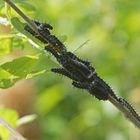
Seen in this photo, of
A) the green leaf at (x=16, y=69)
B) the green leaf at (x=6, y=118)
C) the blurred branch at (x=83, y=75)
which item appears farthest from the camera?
the green leaf at (x=6, y=118)

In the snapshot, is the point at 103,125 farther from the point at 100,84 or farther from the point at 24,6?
A: the point at 100,84

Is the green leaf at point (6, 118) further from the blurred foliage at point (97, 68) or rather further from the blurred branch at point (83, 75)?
the blurred foliage at point (97, 68)

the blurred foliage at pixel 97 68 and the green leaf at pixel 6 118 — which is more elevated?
the blurred foliage at pixel 97 68

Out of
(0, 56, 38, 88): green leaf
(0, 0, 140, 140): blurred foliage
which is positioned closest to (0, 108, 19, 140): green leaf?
(0, 56, 38, 88): green leaf

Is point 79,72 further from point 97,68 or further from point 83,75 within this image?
point 97,68

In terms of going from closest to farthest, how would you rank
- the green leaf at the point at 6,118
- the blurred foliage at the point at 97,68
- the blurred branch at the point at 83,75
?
the blurred branch at the point at 83,75, the green leaf at the point at 6,118, the blurred foliage at the point at 97,68

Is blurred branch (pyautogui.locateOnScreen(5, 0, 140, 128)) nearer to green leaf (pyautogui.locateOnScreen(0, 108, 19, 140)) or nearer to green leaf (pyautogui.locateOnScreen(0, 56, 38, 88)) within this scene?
green leaf (pyautogui.locateOnScreen(0, 56, 38, 88))

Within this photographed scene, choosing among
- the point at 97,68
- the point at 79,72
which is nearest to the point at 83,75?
the point at 79,72

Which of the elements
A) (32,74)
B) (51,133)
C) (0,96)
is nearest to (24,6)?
(32,74)

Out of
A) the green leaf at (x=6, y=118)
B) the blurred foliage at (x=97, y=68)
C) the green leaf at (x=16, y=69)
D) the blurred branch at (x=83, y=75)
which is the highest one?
Answer: the blurred foliage at (x=97, y=68)

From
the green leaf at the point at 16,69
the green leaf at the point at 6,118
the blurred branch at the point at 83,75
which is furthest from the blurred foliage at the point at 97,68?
→ the blurred branch at the point at 83,75

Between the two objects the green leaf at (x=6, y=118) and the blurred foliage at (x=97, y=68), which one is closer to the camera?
the green leaf at (x=6, y=118)
